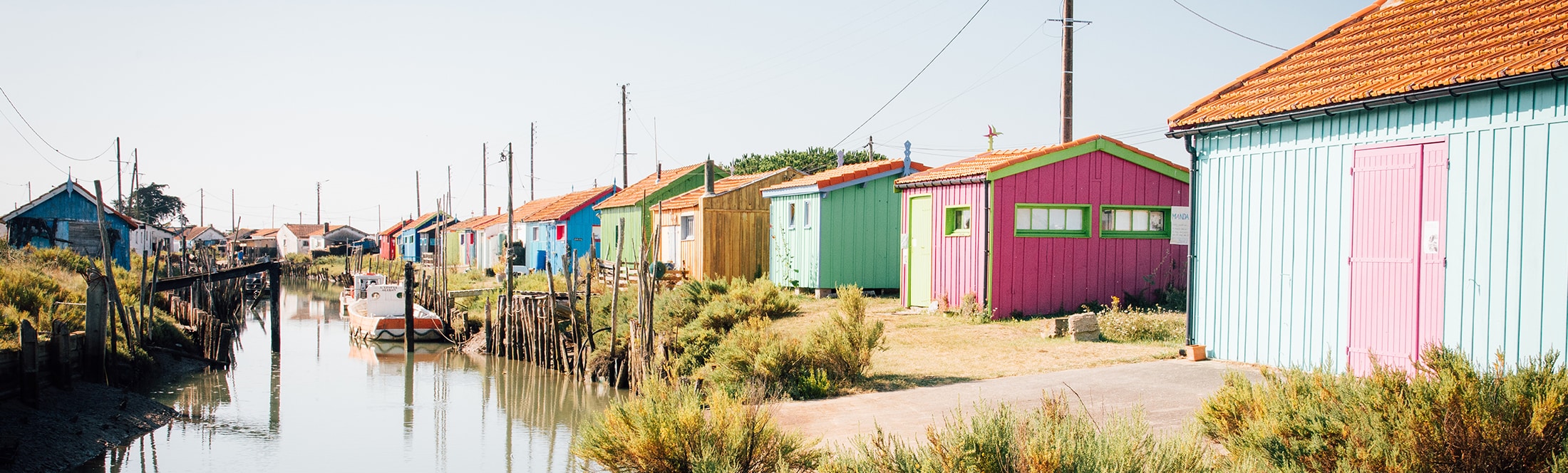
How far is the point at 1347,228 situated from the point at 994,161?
7581mm

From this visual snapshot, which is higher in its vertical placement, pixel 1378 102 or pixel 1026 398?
pixel 1378 102

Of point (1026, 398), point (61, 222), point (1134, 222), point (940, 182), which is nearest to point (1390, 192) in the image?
point (1026, 398)

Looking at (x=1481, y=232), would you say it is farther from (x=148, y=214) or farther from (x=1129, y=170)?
(x=148, y=214)

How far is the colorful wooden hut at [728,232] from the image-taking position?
24.5 meters

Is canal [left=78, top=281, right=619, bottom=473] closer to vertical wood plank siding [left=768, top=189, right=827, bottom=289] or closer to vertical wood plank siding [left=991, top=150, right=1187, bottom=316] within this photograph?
vertical wood plank siding [left=768, top=189, right=827, bottom=289]

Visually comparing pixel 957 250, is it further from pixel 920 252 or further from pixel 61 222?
pixel 61 222

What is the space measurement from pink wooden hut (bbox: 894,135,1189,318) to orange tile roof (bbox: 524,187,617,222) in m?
23.3

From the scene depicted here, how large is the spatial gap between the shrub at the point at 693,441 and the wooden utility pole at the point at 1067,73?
11.9 m

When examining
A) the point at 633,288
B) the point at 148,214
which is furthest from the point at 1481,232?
the point at 148,214

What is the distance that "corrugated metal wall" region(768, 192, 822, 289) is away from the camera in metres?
22.0

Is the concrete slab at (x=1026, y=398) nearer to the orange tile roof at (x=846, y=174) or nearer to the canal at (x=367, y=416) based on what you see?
the canal at (x=367, y=416)

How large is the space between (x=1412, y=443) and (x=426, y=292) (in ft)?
98.0

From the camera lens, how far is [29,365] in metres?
12.7

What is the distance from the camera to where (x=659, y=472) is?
7.37m
